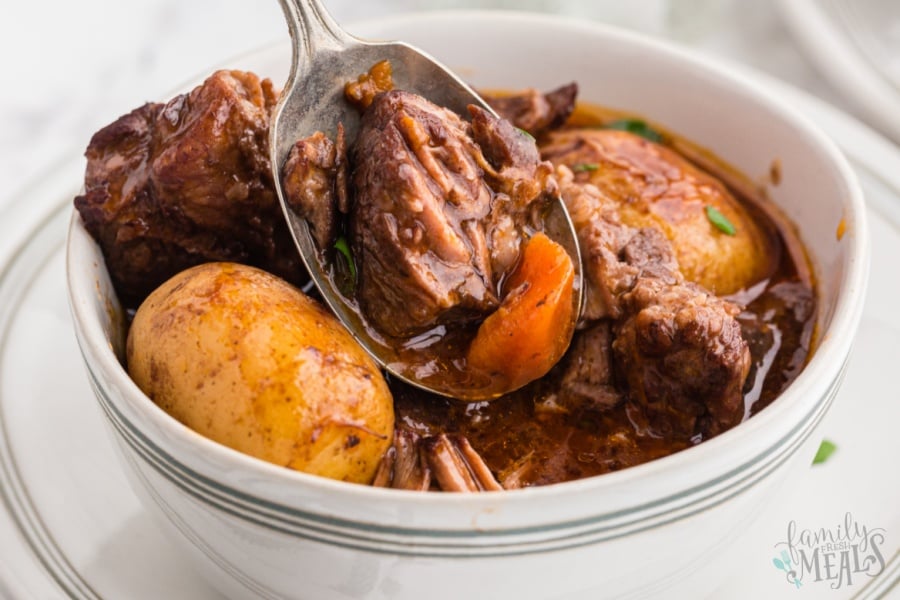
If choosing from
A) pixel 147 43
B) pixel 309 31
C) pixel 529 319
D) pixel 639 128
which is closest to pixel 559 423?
pixel 529 319

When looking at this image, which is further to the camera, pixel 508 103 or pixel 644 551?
pixel 508 103

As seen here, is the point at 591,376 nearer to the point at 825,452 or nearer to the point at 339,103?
the point at 825,452

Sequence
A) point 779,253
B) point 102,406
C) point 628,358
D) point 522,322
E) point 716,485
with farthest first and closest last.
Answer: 1. point 779,253
2. point 628,358
3. point 522,322
4. point 102,406
5. point 716,485

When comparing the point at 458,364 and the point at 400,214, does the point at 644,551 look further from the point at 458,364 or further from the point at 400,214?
the point at 400,214

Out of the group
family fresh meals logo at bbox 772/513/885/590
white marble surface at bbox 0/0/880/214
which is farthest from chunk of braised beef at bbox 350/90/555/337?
white marble surface at bbox 0/0/880/214

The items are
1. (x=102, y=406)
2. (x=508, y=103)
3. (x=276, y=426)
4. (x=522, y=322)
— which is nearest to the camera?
(x=276, y=426)

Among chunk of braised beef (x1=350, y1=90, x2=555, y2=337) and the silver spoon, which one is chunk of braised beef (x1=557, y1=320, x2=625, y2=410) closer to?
the silver spoon

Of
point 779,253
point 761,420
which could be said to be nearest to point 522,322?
point 761,420
